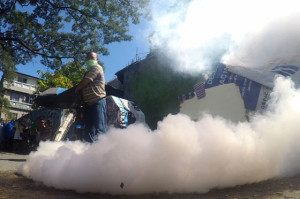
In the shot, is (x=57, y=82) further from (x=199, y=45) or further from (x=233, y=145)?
(x=233, y=145)

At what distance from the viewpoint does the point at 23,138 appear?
11.7 meters

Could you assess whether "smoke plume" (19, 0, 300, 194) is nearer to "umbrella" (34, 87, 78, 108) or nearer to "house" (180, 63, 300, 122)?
"umbrella" (34, 87, 78, 108)

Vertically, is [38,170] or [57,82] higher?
[57,82]

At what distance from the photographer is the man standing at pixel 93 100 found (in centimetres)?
335

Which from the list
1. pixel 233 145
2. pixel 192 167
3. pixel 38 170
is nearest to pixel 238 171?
pixel 233 145

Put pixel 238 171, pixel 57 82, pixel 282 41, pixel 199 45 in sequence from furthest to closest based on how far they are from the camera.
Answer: pixel 57 82 → pixel 199 45 → pixel 282 41 → pixel 238 171

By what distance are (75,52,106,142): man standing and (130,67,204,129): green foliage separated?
7.74 m

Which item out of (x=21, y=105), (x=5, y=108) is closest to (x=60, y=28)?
(x=5, y=108)

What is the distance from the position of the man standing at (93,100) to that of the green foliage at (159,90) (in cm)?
774

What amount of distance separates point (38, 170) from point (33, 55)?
10.1 meters

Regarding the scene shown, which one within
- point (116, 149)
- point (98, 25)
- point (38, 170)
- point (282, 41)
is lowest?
point (38, 170)

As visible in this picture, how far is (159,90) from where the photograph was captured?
14016mm

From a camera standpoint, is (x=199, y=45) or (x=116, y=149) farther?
(x=199, y=45)

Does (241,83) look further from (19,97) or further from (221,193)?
(19,97)
